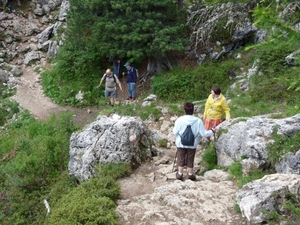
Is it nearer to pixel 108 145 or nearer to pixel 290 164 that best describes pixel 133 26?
pixel 108 145

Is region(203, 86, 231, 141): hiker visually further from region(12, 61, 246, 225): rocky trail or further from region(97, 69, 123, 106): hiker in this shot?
region(97, 69, 123, 106): hiker

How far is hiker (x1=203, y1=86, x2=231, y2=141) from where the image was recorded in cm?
853

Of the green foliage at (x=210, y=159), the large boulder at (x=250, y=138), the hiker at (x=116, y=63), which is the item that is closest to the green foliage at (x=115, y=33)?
the hiker at (x=116, y=63)

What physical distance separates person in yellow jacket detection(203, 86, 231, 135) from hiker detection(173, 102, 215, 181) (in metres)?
1.60

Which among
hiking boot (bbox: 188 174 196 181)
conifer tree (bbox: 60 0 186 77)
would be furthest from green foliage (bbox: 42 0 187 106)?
hiking boot (bbox: 188 174 196 181)

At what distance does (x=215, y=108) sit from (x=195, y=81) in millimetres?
5764

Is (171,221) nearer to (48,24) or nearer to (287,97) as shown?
(287,97)

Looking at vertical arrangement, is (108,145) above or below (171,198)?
above

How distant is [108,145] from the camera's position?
8.24 meters

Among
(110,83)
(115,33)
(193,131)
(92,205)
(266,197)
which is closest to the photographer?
(266,197)

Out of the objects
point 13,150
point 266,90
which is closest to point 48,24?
point 13,150

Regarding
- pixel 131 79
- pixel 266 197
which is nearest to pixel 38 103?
pixel 131 79

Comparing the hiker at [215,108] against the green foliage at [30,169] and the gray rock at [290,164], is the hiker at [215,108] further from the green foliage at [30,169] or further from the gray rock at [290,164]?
the green foliage at [30,169]

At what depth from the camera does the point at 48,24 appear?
75.2ft
